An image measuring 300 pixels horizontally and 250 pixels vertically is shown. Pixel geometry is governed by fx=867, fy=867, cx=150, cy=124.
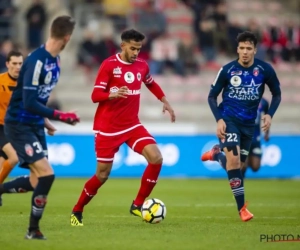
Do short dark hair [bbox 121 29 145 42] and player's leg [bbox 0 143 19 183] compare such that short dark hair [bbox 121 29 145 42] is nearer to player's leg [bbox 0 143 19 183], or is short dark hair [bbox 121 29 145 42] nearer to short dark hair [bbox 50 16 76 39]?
short dark hair [bbox 50 16 76 39]

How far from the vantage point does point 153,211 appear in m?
10.9

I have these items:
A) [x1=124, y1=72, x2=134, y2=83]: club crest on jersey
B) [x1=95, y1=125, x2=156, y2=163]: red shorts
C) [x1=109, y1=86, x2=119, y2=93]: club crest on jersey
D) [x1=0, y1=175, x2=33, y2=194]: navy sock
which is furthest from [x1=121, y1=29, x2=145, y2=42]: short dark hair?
[x1=0, y1=175, x2=33, y2=194]: navy sock

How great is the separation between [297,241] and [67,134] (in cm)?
1267

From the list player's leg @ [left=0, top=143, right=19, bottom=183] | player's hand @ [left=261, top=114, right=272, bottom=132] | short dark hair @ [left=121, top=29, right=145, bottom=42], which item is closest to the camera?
short dark hair @ [left=121, top=29, right=145, bottom=42]

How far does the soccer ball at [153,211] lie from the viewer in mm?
10852

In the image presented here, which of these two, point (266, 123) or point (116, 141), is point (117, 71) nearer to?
point (116, 141)

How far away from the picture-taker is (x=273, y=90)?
1167 cm

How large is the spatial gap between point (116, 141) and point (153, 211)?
39.5 inches

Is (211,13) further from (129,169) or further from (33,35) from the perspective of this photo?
(129,169)

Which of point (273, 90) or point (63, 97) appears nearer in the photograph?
point (273, 90)

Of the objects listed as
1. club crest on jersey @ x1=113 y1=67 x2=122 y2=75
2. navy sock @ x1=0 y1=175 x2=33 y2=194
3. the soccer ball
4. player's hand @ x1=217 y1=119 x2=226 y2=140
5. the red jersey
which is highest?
club crest on jersey @ x1=113 y1=67 x2=122 y2=75

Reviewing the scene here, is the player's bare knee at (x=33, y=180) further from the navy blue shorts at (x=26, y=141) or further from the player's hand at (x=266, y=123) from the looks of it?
the player's hand at (x=266, y=123)

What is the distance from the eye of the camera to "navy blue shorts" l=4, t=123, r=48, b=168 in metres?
9.21

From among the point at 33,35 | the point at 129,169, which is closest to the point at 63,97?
the point at 33,35
